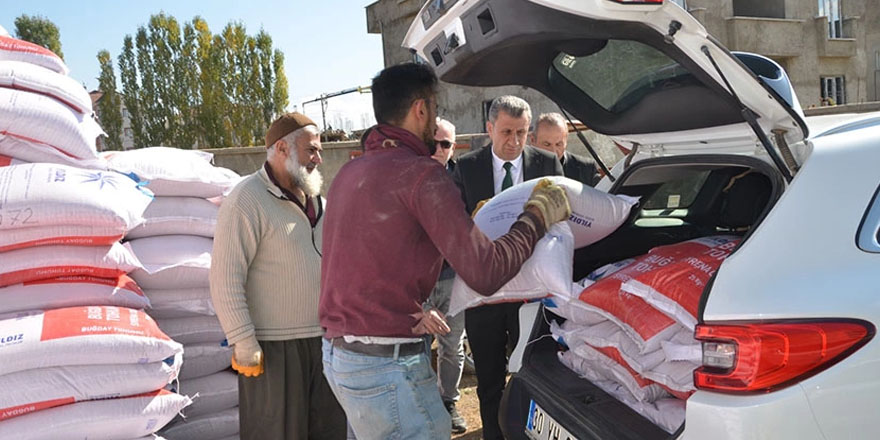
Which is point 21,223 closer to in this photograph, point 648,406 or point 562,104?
point 562,104

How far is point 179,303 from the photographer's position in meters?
3.95

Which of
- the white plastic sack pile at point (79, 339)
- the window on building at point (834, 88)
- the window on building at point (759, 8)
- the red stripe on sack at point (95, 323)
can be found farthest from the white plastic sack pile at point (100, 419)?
the window on building at point (834, 88)

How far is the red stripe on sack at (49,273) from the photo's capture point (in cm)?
330

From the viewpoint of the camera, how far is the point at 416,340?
7.38ft

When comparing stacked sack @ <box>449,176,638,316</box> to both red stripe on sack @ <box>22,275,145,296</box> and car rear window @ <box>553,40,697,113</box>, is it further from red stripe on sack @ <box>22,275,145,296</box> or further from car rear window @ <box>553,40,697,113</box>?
red stripe on sack @ <box>22,275,145,296</box>

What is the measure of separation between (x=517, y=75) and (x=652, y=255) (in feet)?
2.91

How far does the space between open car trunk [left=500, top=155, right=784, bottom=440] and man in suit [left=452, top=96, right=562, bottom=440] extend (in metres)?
0.91

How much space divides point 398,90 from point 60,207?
6.68 ft

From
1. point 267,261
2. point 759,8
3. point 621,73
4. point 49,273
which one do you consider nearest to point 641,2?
point 621,73

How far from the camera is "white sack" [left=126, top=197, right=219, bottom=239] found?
4.02 metres

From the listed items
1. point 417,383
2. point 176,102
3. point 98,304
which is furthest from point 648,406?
point 176,102

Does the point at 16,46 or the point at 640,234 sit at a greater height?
the point at 16,46

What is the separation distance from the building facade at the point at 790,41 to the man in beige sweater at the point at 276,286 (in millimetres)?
16270

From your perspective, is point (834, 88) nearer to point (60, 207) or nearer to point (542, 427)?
point (542, 427)
